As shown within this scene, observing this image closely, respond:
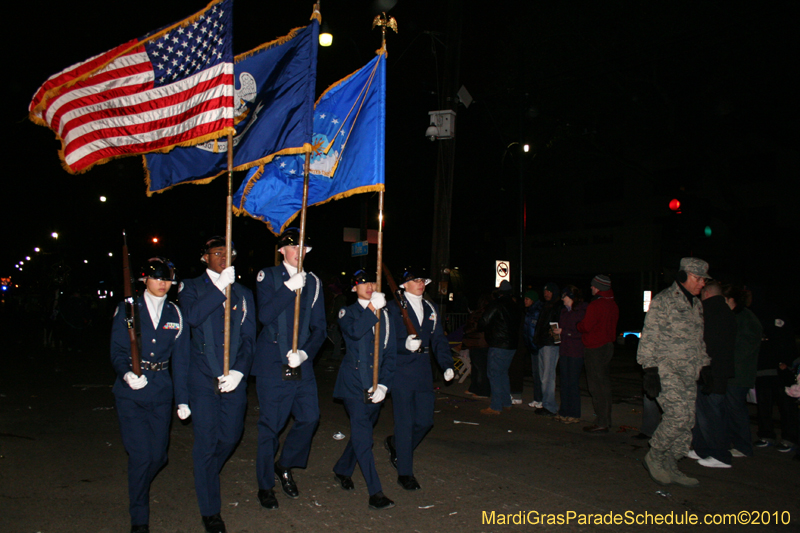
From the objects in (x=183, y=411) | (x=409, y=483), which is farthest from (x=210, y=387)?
(x=409, y=483)

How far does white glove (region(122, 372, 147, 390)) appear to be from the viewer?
394 cm

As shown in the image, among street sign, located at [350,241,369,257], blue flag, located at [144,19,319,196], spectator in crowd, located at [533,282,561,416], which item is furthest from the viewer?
street sign, located at [350,241,369,257]

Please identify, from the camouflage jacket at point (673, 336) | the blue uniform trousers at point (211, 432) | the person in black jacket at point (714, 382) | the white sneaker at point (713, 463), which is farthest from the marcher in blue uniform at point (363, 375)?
the white sneaker at point (713, 463)

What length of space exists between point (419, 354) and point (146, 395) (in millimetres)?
2225

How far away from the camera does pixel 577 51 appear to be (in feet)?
60.4

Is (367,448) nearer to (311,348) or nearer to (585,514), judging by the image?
(311,348)

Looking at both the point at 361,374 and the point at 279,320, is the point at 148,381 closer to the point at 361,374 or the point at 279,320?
the point at 279,320

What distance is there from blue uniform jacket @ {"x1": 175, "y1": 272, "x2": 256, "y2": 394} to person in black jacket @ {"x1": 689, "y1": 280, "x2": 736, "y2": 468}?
4163mm

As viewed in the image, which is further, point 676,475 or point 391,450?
point 391,450

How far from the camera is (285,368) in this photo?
4.61m

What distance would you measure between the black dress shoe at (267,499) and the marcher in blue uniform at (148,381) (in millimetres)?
824

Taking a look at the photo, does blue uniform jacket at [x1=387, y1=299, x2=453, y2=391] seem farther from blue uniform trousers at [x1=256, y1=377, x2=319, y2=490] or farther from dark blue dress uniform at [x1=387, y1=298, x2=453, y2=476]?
blue uniform trousers at [x1=256, y1=377, x2=319, y2=490]

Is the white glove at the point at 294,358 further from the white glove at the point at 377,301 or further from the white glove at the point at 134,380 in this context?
the white glove at the point at 134,380

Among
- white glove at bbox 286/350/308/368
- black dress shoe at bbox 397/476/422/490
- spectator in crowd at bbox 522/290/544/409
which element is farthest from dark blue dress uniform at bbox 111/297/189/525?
spectator in crowd at bbox 522/290/544/409
